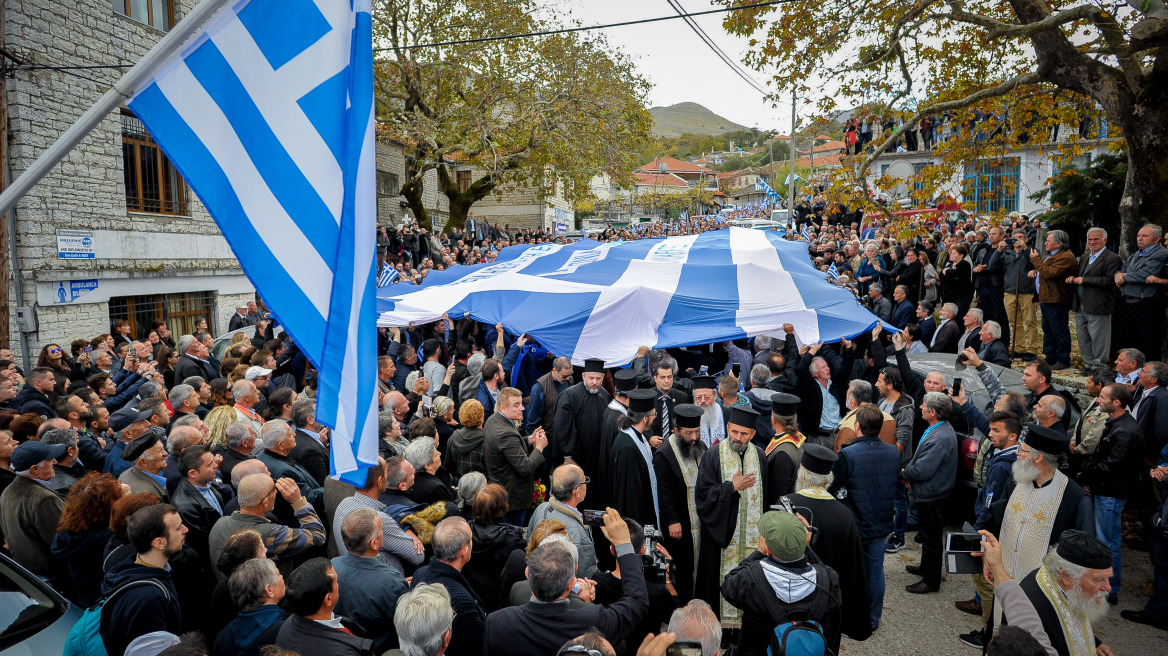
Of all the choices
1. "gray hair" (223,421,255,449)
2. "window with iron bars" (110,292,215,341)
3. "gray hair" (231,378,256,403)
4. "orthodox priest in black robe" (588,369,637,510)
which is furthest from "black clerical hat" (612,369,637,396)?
"window with iron bars" (110,292,215,341)

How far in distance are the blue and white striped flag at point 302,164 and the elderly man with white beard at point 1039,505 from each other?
3516 mm

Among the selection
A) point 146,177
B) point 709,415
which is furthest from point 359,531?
point 146,177

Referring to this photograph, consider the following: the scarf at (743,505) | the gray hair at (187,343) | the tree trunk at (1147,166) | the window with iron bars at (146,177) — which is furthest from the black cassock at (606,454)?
the window with iron bars at (146,177)

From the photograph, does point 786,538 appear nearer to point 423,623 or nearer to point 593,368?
point 423,623

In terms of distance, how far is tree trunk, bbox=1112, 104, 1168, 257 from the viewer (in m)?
7.62

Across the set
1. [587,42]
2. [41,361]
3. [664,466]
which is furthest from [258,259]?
[587,42]

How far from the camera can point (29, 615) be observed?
3148mm

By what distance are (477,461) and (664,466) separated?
1.35m

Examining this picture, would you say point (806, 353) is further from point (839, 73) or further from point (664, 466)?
point (839, 73)

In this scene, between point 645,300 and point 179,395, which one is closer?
point 179,395

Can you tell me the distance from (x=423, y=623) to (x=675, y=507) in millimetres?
2464

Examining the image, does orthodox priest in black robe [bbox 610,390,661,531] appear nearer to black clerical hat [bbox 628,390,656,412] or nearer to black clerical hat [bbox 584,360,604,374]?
black clerical hat [bbox 628,390,656,412]

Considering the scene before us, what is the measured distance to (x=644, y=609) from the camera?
3002mm

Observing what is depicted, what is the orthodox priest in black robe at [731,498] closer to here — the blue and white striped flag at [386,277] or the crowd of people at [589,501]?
the crowd of people at [589,501]
